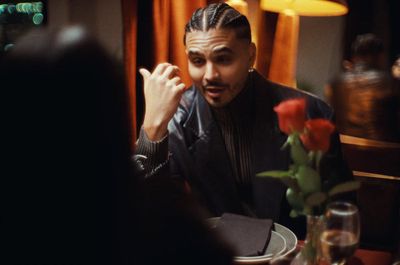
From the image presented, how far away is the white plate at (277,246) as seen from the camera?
3.13ft

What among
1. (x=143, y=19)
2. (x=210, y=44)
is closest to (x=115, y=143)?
(x=210, y=44)

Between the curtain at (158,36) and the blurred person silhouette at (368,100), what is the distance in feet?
3.00

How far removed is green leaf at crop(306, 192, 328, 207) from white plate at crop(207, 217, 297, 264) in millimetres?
160

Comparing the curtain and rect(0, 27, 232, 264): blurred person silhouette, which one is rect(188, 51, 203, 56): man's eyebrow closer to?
the curtain

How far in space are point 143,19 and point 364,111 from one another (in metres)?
1.44

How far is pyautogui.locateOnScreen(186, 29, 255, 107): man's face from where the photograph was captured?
1373 mm

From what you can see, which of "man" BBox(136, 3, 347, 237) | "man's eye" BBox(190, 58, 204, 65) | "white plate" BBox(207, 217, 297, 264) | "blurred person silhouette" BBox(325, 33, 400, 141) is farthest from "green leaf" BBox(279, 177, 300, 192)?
"blurred person silhouette" BBox(325, 33, 400, 141)

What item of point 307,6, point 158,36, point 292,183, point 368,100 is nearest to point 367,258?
point 292,183

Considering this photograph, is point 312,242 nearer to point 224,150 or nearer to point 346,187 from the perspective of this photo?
point 346,187

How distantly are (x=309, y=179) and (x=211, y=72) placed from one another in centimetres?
60

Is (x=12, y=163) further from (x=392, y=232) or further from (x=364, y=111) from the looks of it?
(x=364, y=111)

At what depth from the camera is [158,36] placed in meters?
2.08

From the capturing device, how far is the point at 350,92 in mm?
2830

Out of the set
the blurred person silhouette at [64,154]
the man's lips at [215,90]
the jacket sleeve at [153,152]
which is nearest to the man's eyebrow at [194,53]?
the man's lips at [215,90]
